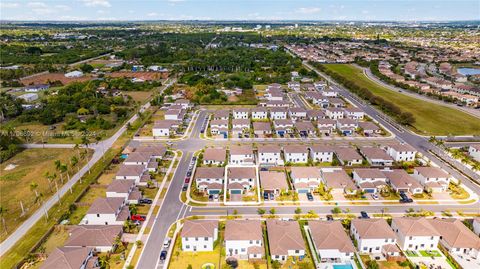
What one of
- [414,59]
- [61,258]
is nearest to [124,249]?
[61,258]

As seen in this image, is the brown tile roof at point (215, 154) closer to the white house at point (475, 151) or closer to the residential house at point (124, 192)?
the residential house at point (124, 192)

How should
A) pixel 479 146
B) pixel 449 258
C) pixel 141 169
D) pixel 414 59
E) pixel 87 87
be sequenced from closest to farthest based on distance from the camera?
pixel 449 258
pixel 141 169
pixel 479 146
pixel 87 87
pixel 414 59

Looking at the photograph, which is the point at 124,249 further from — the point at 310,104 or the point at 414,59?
the point at 414,59

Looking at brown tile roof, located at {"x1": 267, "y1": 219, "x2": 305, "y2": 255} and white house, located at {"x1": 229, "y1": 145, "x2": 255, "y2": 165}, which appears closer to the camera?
brown tile roof, located at {"x1": 267, "y1": 219, "x2": 305, "y2": 255}

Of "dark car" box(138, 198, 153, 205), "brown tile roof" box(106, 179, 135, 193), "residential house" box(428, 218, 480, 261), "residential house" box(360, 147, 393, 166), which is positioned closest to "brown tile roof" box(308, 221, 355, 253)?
"residential house" box(428, 218, 480, 261)

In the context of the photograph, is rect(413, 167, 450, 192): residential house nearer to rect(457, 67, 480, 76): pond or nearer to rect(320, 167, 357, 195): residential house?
rect(320, 167, 357, 195): residential house

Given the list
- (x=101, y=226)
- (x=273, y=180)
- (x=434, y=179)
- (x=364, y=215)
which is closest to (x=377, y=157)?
(x=434, y=179)

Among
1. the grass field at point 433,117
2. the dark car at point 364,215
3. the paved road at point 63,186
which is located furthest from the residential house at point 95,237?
the grass field at point 433,117
